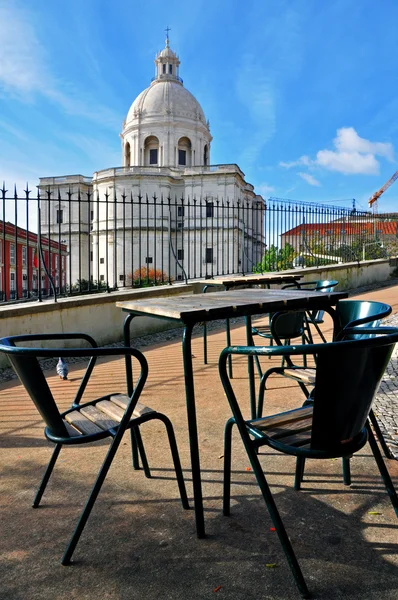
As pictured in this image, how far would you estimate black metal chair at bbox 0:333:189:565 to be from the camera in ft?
6.77

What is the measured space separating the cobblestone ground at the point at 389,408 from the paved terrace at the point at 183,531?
1.33ft

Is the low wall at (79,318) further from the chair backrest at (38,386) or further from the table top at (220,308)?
the chair backrest at (38,386)

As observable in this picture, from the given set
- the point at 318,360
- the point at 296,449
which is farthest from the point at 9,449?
the point at 318,360

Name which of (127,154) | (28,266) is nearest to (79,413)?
(28,266)

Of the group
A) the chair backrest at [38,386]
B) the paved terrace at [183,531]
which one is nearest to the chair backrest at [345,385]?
the paved terrace at [183,531]

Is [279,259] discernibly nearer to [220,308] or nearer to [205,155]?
[220,308]

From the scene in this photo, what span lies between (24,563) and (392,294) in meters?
13.1

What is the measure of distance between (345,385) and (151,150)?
68.9 metres

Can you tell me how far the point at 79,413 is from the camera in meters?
2.66

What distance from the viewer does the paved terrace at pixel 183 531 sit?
194 centimetres

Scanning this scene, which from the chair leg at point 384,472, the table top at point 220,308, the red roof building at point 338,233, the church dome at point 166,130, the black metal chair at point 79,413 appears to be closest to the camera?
the black metal chair at point 79,413

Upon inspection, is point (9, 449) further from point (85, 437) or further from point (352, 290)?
point (352, 290)

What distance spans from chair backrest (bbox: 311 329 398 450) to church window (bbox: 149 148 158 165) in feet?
220

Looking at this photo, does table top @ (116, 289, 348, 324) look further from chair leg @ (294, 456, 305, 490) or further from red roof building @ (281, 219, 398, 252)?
red roof building @ (281, 219, 398, 252)
